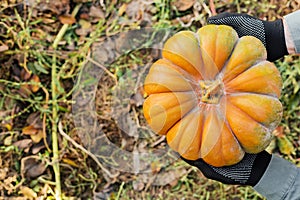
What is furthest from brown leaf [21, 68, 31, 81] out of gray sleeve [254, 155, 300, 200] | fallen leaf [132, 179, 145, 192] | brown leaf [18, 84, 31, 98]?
gray sleeve [254, 155, 300, 200]

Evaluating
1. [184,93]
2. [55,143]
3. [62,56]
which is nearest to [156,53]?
[62,56]

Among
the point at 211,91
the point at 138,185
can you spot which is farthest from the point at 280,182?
the point at 138,185

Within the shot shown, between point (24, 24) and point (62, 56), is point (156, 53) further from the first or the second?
point (24, 24)

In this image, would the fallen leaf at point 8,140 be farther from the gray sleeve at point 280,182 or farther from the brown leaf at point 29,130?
the gray sleeve at point 280,182

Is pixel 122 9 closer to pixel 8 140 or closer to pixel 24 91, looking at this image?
pixel 24 91

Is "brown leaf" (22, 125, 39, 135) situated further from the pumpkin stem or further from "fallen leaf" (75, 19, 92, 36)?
the pumpkin stem

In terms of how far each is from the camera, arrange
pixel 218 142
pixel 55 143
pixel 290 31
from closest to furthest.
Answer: pixel 218 142 < pixel 290 31 < pixel 55 143

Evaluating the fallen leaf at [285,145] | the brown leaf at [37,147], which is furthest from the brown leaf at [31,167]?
the fallen leaf at [285,145]
